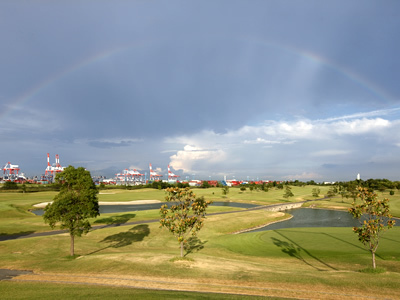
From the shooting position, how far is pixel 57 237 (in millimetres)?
49500

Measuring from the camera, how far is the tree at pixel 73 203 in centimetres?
3244

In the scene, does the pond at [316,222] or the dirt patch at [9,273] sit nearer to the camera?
the dirt patch at [9,273]

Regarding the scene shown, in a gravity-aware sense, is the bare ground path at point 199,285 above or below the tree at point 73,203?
below

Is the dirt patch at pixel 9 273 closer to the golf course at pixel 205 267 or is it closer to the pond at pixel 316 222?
the golf course at pixel 205 267

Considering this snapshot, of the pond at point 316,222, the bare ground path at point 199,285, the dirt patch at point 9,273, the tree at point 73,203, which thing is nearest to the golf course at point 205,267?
the bare ground path at point 199,285

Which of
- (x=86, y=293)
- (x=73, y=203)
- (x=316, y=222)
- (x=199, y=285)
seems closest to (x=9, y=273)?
(x=73, y=203)

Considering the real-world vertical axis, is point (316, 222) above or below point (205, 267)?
below

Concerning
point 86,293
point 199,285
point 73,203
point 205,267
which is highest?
point 73,203

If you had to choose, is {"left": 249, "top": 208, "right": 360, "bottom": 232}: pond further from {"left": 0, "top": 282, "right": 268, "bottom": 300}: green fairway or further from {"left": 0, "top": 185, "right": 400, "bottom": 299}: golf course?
{"left": 0, "top": 282, "right": 268, "bottom": 300}: green fairway

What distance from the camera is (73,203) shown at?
3353 centimetres

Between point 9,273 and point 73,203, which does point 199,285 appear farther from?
point 73,203

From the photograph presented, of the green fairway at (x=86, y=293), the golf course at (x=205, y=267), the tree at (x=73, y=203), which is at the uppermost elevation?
the tree at (x=73, y=203)

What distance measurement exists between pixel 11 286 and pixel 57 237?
30.9 metres

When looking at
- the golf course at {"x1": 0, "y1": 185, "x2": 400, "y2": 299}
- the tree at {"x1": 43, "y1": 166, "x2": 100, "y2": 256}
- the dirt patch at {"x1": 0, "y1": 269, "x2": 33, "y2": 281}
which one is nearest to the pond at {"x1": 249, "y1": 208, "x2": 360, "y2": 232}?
the golf course at {"x1": 0, "y1": 185, "x2": 400, "y2": 299}
